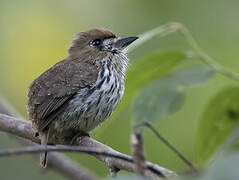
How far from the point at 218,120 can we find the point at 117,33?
4.16 m

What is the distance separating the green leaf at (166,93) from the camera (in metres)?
1.58

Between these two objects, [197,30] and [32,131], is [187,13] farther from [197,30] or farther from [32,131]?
[32,131]

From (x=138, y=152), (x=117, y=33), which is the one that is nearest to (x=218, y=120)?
(x=138, y=152)

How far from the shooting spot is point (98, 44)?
14.3 feet

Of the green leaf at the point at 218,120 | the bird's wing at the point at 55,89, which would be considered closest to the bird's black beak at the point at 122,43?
the bird's wing at the point at 55,89

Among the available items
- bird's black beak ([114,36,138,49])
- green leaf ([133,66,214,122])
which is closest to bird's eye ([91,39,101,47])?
bird's black beak ([114,36,138,49])

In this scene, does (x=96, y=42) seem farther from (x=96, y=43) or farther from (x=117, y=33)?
(x=117, y=33)

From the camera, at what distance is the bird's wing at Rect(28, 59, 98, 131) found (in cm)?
360

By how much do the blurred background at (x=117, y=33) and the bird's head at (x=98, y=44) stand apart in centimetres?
61

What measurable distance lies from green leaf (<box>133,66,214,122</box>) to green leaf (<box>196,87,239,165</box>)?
0.09 metres

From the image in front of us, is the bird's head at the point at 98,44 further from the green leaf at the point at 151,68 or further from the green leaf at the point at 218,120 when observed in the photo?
the green leaf at the point at 218,120

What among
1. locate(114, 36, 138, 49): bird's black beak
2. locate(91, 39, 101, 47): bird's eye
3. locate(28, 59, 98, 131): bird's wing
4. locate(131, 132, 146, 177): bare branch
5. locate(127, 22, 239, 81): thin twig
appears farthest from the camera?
locate(91, 39, 101, 47): bird's eye

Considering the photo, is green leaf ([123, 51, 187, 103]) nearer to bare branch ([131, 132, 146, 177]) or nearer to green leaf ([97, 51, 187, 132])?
green leaf ([97, 51, 187, 132])

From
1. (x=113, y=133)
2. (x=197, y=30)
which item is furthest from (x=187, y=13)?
(x=113, y=133)
